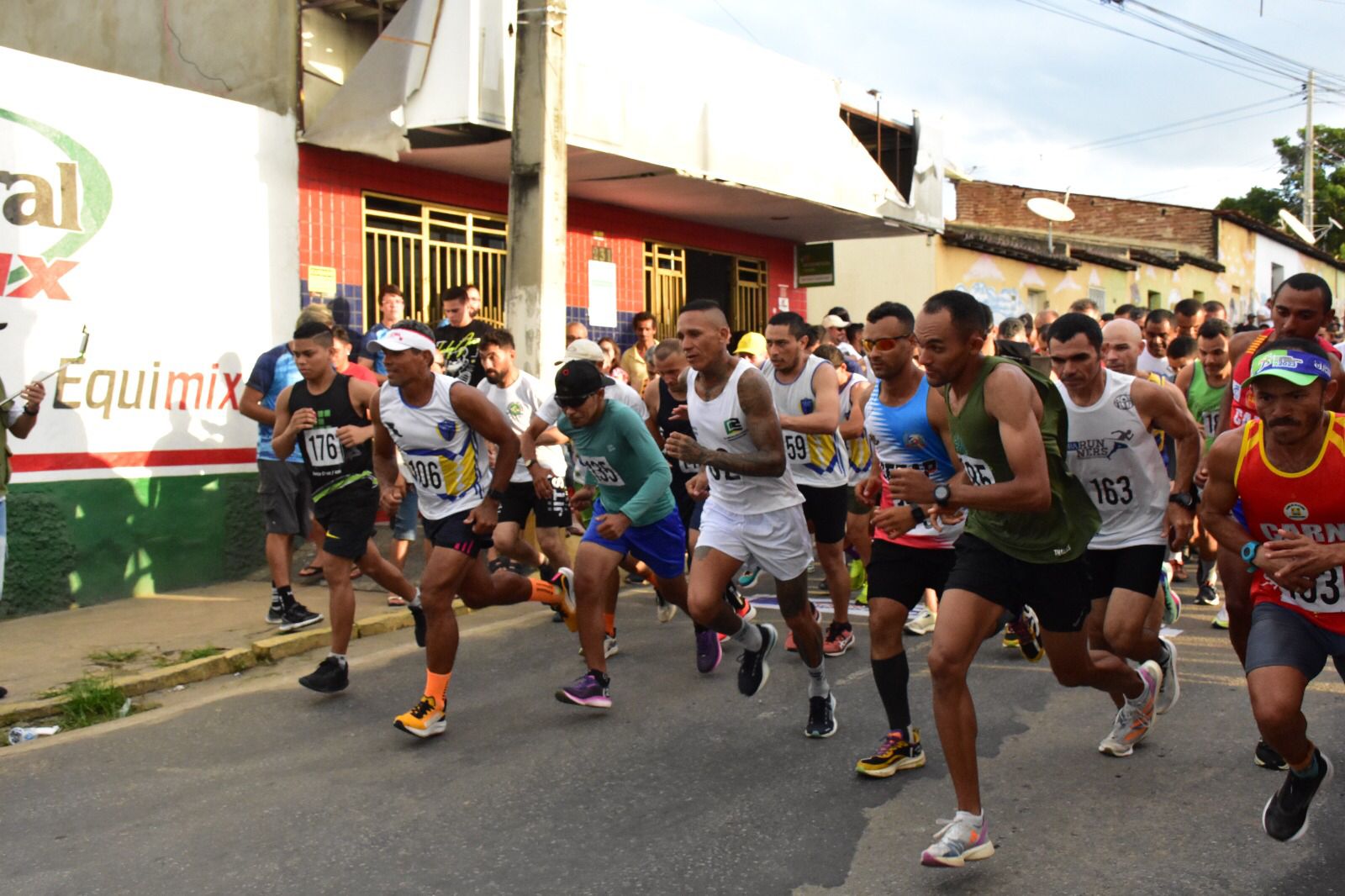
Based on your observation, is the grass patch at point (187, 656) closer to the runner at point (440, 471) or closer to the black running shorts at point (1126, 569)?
the runner at point (440, 471)

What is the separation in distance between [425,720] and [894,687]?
220cm

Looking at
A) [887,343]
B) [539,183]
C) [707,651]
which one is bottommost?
[707,651]

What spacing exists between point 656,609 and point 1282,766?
4680 mm

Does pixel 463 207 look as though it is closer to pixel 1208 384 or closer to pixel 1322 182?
pixel 1208 384

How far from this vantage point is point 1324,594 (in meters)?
3.94

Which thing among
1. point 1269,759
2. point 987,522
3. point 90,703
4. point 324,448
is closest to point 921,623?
point 1269,759

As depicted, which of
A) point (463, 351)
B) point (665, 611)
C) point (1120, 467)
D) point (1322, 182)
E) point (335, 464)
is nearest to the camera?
point (1120, 467)

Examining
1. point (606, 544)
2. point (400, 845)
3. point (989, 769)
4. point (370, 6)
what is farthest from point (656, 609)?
point (370, 6)

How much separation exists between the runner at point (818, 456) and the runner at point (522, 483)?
160 centimetres

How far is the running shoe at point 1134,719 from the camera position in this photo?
5.28 meters

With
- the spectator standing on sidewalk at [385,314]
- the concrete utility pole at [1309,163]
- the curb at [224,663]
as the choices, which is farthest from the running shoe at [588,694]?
the concrete utility pole at [1309,163]

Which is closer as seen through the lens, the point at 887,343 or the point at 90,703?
the point at 887,343

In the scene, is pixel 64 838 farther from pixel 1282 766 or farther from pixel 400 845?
pixel 1282 766

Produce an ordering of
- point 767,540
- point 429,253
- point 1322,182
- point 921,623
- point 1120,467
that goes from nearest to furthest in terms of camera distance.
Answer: point 1120,467 → point 767,540 → point 921,623 → point 429,253 → point 1322,182
